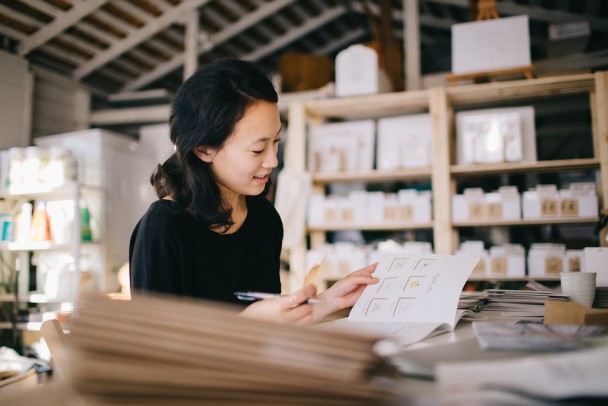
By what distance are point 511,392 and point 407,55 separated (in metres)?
4.94

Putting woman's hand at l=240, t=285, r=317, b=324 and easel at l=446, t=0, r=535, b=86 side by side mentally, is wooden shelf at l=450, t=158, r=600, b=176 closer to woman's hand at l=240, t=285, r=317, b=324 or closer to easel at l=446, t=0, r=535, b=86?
easel at l=446, t=0, r=535, b=86

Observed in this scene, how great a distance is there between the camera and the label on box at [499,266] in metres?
3.75

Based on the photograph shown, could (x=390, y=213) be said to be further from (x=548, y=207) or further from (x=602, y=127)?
(x=602, y=127)

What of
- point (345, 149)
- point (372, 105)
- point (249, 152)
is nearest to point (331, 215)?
point (345, 149)

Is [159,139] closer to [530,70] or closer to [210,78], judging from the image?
[530,70]

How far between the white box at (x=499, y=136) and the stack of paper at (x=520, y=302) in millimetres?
2441

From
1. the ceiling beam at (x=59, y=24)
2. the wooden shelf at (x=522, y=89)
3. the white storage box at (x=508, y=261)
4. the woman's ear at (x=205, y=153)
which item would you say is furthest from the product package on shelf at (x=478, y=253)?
the ceiling beam at (x=59, y=24)

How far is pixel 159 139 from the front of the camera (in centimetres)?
618

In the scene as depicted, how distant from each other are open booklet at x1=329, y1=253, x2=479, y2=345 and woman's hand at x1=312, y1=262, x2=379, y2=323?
0.10 feet

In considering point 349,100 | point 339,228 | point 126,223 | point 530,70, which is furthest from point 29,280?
point 530,70

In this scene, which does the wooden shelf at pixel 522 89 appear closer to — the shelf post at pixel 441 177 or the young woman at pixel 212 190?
the shelf post at pixel 441 177

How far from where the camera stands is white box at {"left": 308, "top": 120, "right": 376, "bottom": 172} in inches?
171

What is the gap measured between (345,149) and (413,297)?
3.23 meters

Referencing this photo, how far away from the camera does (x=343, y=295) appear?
136 cm
